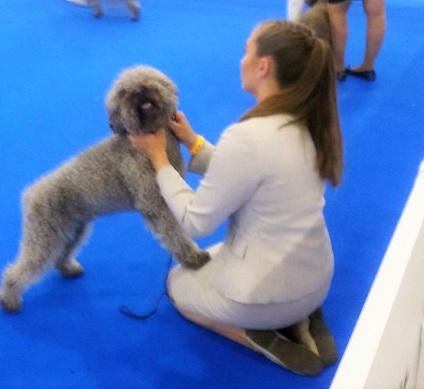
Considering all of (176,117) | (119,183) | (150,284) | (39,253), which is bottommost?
(150,284)

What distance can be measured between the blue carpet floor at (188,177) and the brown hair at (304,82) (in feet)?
2.02

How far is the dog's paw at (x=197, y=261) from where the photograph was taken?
1.73 m

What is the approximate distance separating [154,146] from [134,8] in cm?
246

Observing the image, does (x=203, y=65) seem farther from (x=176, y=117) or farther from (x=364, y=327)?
(x=364, y=327)

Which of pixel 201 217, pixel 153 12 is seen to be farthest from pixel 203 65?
pixel 201 217

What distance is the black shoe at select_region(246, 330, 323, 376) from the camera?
159cm

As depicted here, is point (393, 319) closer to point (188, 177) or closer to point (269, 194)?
point (269, 194)

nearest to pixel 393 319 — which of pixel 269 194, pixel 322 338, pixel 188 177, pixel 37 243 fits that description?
pixel 269 194

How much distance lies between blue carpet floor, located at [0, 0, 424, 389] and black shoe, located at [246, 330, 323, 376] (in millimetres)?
28

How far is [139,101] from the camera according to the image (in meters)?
1.51

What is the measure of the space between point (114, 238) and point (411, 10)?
2728 millimetres

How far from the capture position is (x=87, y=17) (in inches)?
152

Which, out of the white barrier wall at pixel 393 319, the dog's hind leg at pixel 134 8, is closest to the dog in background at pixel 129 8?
the dog's hind leg at pixel 134 8

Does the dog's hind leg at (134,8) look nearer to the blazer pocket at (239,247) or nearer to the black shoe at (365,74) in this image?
the black shoe at (365,74)
